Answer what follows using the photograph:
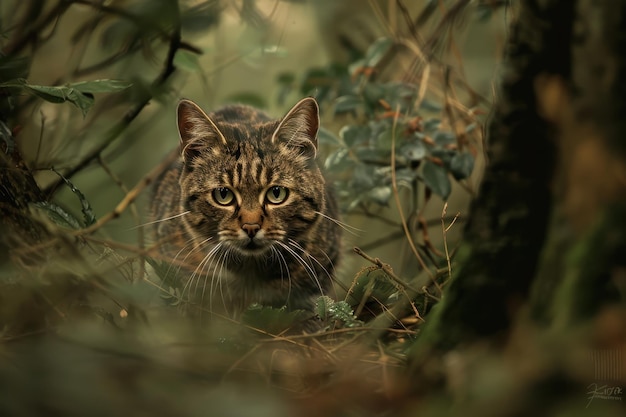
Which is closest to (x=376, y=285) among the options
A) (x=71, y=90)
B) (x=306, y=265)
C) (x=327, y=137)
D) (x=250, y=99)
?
(x=306, y=265)

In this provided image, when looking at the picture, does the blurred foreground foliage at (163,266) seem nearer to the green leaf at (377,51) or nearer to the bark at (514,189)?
the green leaf at (377,51)

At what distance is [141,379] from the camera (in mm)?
1169

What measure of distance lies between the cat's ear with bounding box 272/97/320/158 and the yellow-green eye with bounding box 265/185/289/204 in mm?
213

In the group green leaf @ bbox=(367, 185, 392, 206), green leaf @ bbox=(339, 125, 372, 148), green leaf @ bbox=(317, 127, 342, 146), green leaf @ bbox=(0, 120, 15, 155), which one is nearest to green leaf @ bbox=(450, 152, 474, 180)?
green leaf @ bbox=(367, 185, 392, 206)

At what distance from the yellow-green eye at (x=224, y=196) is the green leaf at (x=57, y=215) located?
69 centimetres

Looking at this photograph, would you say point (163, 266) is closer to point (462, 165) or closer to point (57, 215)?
point (57, 215)

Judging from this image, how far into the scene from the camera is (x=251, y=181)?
105 inches

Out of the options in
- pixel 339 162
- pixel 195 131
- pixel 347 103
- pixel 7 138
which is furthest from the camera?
pixel 347 103

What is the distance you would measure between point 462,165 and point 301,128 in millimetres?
955

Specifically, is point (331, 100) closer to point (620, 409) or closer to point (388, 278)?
point (388, 278)

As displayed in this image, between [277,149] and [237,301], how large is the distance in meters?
0.67

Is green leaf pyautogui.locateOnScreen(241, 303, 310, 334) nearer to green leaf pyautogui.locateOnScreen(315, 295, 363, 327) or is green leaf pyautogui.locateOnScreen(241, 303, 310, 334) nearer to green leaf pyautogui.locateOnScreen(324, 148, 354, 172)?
green leaf pyautogui.locateOnScreen(315, 295, 363, 327)

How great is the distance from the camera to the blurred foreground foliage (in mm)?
1199

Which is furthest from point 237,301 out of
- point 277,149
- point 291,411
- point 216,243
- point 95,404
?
point 95,404
